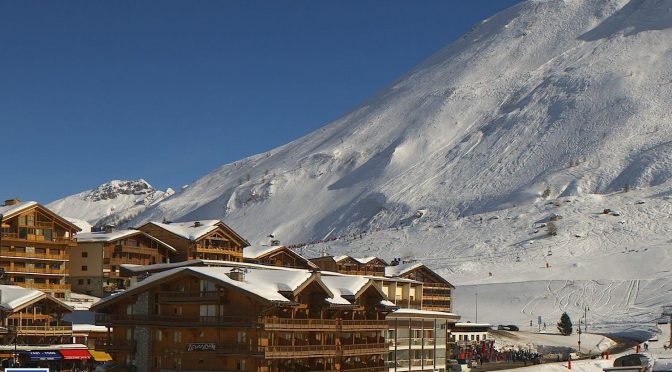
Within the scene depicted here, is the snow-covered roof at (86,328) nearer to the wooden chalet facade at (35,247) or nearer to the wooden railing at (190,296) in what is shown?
the wooden chalet facade at (35,247)

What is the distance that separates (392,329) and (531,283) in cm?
7655

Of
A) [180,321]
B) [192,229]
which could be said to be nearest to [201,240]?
[192,229]

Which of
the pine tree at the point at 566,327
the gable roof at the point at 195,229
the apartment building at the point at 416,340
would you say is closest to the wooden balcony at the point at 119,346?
the apartment building at the point at 416,340

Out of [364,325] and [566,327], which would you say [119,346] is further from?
[566,327]

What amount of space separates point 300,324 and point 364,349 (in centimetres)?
823

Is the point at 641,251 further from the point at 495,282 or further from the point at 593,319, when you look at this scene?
the point at 593,319

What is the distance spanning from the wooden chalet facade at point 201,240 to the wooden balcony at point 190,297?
139 feet

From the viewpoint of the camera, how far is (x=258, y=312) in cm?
5566

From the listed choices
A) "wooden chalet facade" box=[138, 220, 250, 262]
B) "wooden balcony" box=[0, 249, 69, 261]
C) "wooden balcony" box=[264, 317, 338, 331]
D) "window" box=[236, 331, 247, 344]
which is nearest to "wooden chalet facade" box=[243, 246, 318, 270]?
"wooden chalet facade" box=[138, 220, 250, 262]

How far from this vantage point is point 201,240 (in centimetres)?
10288

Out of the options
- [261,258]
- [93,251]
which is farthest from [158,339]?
[261,258]

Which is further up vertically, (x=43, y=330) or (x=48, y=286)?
(x=48, y=286)

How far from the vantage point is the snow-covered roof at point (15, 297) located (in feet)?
220

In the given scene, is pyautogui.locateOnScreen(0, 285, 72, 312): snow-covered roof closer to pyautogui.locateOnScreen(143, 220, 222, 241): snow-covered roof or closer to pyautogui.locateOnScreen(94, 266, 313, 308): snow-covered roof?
pyautogui.locateOnScreen(94, 266, 313, 308): snow-covered roof
